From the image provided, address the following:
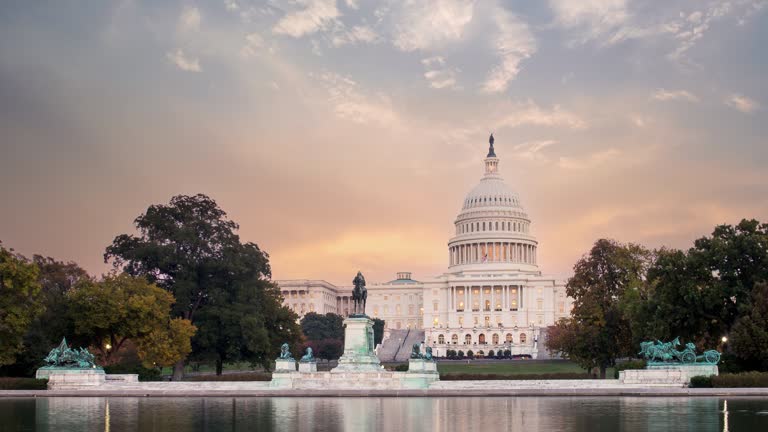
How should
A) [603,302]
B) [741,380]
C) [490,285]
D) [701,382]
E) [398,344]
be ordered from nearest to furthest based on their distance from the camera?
1. [741,380]
2. [701,382]
3. [603,302]
4. [398,344]
5. [490,285]

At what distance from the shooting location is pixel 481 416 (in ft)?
92.3

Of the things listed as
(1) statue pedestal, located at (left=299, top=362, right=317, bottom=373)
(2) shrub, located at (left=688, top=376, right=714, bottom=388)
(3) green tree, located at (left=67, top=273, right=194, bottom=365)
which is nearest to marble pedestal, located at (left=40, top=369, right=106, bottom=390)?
(1) statue pedestal, located at (left=299, top=362, right=317, bottom=373)

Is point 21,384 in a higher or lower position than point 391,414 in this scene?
lower

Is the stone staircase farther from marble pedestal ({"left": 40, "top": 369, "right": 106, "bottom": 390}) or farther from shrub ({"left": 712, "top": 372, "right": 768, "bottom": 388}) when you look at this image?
shrub ({"left": 712, "top": 372, "right": 768, "bottom": 388})

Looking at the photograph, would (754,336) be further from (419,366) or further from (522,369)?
(522,369)

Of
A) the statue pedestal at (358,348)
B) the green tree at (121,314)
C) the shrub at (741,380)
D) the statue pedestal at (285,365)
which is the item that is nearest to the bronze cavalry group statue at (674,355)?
the shrub at (741,380)

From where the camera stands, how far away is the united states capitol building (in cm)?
18012

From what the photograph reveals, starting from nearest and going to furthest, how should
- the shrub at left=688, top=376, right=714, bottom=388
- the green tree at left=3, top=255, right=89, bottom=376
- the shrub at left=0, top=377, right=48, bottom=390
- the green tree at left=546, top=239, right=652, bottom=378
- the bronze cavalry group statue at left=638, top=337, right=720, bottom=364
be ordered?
the shrub at left=688, top=376, right=714, bottom=388 → the bronze cavalry group statue at left=638, top=337, right=720, bottom=364 → the shrub at left=0, top=377, right=48, bottom=390 → the green tree at left=3, top=255, right=89, bottom=376 → the green tree at left=546, top=239, right=652, bottom=378

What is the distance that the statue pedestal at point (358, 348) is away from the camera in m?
47.6

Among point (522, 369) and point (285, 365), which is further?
point (522, 369)

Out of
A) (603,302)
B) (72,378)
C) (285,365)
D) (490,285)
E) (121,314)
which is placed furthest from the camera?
(490,285)

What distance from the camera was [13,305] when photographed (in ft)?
168

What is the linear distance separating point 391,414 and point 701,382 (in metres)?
17.7

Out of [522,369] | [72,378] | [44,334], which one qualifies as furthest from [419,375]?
[522,369]
